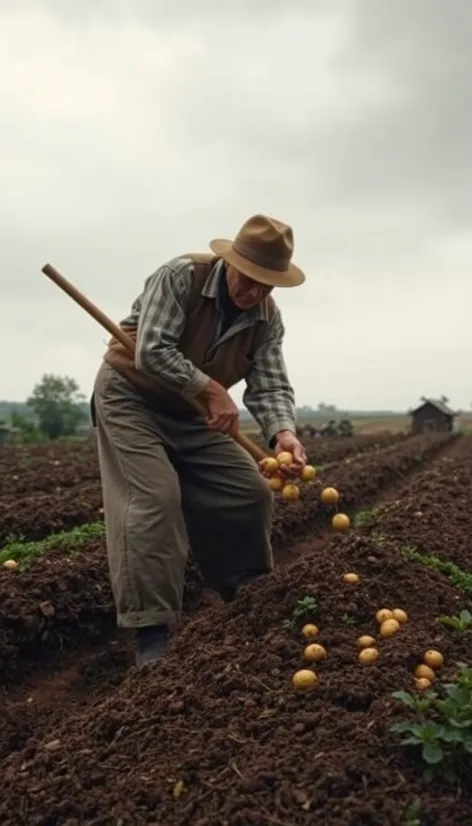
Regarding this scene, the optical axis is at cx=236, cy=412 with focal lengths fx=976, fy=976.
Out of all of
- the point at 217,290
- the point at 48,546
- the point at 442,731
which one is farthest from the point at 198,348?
the point at 48,546

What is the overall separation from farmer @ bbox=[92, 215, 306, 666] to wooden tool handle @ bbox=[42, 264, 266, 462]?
65mm

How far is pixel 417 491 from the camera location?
1173 centimetres

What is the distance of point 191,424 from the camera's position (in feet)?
17.0

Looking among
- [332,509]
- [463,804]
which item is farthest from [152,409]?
[332,509]

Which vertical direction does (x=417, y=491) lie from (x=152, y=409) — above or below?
below

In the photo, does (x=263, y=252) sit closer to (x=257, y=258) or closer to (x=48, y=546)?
(x=257, y=258)

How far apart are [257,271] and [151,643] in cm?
187

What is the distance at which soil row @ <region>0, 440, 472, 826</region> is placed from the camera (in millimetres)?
2926

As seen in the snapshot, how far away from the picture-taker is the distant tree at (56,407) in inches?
1991

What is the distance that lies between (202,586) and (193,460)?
1986mm

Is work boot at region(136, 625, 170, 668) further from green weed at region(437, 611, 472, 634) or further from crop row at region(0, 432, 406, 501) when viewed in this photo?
crop row at region(0, 432, 406, 501)

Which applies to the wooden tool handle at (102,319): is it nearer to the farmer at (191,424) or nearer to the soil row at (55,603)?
the farmer at (191,424)

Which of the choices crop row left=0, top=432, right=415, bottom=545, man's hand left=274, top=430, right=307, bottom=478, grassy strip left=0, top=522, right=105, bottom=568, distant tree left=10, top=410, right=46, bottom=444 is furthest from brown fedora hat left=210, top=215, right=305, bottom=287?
distant tree left=10, top=410, right=46, bottom=444

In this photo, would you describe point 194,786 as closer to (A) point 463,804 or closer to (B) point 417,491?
(A) point 463,804
